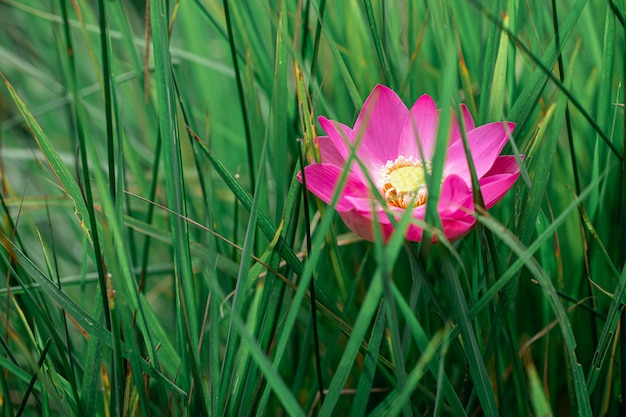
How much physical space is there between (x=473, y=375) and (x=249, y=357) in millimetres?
126

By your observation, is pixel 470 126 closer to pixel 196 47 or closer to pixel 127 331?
pixel 127 331

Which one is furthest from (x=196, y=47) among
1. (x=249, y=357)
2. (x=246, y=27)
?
(x=249, y=357)

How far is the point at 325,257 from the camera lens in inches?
21.8

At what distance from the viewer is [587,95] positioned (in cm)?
61

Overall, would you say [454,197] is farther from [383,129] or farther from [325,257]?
[325,257]

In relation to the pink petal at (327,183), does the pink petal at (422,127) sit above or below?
above

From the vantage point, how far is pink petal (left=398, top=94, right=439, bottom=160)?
0.40 metres

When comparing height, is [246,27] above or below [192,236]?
above

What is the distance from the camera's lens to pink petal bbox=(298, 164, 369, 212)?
36 cm

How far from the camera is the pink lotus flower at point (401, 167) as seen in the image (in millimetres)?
336

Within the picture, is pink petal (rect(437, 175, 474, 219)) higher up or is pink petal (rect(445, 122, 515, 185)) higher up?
pink petal (rect(445, 122, 515, 185))

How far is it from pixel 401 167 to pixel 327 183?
2.8 inches

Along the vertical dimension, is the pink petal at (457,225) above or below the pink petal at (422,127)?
below

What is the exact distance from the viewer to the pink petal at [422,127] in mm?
403
